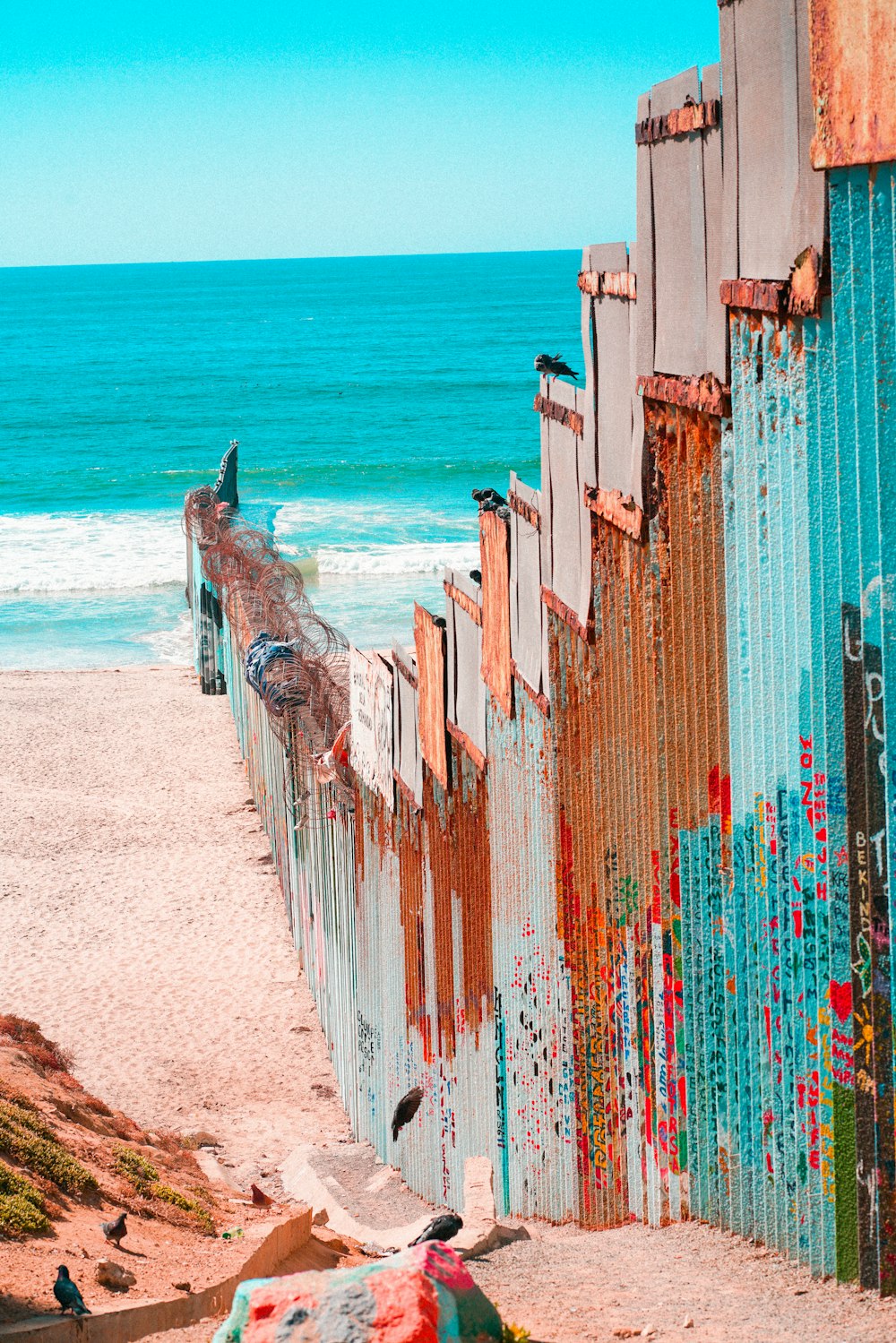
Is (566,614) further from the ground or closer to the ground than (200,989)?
further from the ground

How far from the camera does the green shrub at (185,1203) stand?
6441 mm

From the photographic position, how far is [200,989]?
11.7m

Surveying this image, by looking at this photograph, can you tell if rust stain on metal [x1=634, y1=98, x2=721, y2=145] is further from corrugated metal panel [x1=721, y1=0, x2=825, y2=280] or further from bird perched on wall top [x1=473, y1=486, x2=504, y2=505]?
bird perched on wall top [x1=473, y1=486, x2=504, y2=505]

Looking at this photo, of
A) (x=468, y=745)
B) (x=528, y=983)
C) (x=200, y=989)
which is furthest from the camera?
(x=200, y=989)

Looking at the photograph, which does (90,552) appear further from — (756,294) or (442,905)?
(756,294)

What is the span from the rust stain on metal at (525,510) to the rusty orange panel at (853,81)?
7.82 ft

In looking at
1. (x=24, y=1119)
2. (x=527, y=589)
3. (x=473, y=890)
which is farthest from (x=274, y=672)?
(x=527, y=589)

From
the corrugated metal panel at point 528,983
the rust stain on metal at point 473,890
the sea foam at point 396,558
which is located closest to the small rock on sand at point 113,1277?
the corrugated metal panel at point 528,983

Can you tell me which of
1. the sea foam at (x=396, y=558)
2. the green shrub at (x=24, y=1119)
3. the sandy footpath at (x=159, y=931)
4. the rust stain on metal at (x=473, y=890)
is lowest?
the sandy footpath at (x=159, y=931)

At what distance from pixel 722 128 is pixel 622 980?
2744mm

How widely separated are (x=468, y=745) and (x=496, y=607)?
0.80 meters

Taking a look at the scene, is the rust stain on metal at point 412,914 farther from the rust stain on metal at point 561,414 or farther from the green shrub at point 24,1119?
the rust stain on metal at point 561,414

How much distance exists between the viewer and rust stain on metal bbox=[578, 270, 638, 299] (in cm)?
430

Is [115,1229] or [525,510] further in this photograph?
[525,510]
